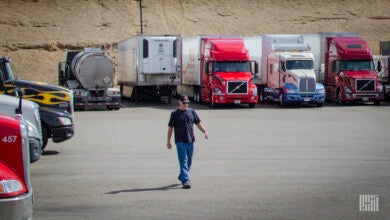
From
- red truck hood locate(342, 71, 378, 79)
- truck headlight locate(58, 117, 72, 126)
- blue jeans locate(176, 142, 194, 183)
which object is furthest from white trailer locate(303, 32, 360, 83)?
blue jeans locate(176, 142, 194, 183)

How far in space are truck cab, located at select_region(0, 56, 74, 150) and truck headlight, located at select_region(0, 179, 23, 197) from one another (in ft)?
36.4

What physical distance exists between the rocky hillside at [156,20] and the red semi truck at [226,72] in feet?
101

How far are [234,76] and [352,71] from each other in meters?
6.66

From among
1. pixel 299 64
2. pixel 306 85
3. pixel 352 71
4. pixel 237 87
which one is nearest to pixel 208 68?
pixel 237 87

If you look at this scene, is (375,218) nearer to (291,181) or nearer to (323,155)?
(291,181)

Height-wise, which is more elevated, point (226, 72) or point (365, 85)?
point (226, 72)

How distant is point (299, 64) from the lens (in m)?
41.3

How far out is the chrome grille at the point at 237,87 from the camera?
130 ft

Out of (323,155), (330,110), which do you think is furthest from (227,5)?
(323,155)

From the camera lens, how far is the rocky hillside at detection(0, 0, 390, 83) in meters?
74.7

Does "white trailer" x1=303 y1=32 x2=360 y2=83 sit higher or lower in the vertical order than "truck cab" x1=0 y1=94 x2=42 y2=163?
higher

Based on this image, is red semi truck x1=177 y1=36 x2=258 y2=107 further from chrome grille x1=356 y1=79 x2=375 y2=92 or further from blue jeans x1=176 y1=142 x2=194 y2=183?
blue jeans x1=176 y1=142 x2=194 y2=183

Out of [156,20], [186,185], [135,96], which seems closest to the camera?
[186,185]

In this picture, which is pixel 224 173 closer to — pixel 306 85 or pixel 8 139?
pixel 8 139
